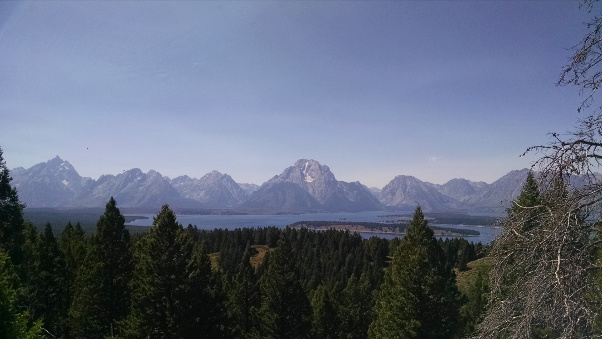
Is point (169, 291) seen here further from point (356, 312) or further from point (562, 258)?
point (356, 312)

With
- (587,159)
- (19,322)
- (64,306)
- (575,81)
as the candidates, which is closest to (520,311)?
(587,159)

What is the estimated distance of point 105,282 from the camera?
20.7 metres

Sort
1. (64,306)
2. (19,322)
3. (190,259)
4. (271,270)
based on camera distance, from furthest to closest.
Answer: (64,306) < (271,270) < (190,259) < (19,322)

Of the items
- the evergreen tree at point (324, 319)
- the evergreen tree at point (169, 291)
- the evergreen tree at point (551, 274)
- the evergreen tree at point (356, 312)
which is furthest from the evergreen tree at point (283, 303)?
the evergreen tree at point (551, 274)

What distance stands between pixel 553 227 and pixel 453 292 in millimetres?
28552

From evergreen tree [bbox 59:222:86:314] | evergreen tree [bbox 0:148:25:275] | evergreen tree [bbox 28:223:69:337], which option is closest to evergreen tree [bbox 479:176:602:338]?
evergreen tree [bbox 0:148:25:275]

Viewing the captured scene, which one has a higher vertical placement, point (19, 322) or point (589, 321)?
point (589, 321)

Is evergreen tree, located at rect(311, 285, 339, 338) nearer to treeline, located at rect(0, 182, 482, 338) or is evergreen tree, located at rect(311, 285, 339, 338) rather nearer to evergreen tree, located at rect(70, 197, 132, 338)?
treeline, located at rect(0, 182, 482, 338)

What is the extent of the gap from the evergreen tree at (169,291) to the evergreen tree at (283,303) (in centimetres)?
670

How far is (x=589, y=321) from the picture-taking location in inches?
172

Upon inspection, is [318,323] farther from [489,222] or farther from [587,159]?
[587,159]

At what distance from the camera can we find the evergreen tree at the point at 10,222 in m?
18.2

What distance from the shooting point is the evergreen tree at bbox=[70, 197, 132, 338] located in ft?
67.0

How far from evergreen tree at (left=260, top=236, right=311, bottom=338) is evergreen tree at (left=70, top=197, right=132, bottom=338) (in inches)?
393
